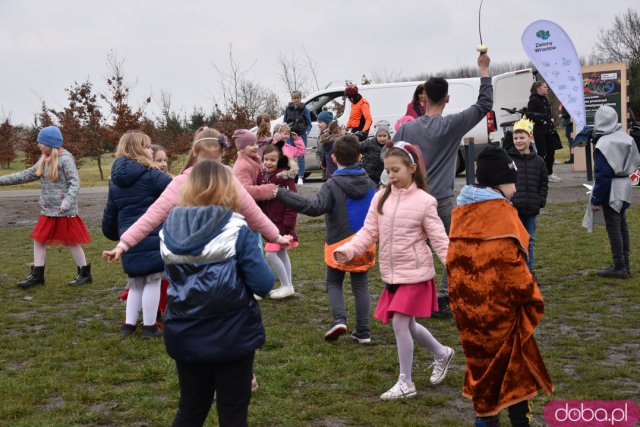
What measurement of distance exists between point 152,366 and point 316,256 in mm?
5558

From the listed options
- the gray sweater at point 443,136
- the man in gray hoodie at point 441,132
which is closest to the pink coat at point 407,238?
the man in gray hoodie at point 441,132

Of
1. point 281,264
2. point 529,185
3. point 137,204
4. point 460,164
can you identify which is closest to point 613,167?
point 529,185

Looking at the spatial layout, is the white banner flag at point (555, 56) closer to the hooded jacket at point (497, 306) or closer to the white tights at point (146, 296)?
the white tights at point (146, 296)

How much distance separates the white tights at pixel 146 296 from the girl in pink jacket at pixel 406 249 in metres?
2.30

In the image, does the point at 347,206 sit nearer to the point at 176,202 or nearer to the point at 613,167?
the point at 176,202

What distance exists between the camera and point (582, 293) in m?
8.30

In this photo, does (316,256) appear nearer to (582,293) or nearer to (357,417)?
(582,293)

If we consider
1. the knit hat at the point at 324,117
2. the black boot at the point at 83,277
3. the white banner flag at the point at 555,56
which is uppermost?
the white banner flag at the point at 555,56

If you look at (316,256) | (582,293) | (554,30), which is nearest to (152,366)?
(582,293)

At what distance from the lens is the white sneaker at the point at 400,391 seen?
5.22 meters

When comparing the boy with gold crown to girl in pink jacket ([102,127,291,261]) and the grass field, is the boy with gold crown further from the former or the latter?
girl in pink jacket ([102,127,291,261])

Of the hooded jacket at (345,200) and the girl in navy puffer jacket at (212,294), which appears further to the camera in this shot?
the hooded jacket at (345,200)

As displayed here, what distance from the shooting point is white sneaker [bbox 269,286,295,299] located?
27.9 ft

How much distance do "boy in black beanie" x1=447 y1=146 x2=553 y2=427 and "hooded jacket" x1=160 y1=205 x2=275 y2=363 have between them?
1.20 metres
